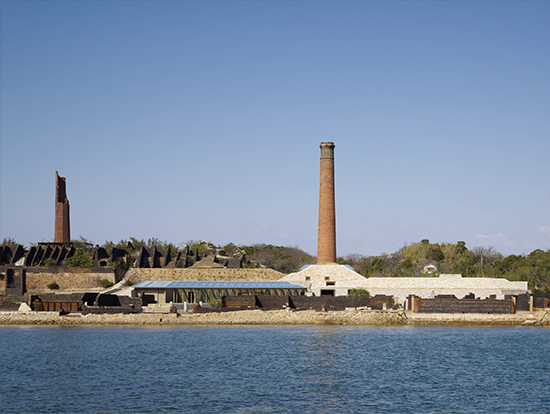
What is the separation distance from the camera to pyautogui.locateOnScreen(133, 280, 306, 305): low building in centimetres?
6228

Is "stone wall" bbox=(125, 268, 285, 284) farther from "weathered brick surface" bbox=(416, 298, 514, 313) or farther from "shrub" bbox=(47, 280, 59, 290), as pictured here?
"weathered brick surface" bbox=(416, 298, 514, 313)

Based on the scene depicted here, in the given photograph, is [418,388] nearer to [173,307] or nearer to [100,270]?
[173,307]

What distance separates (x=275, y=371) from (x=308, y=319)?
72.4ft

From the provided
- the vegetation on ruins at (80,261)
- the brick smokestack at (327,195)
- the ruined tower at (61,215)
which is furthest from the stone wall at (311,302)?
the ruined tower at (61,215)

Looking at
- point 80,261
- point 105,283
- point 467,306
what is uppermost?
point 80,261

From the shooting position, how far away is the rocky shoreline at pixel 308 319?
52.2m

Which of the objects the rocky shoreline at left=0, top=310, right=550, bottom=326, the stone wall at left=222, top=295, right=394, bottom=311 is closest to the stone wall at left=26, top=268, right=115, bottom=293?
the rocky shoreline at left=0, top=310, right=550, bottom=326

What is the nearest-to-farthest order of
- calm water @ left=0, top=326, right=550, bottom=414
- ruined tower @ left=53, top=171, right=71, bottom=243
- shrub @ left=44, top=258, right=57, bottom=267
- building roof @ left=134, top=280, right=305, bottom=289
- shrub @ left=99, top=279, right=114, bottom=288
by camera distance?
calm water @ left=0, top=326, right=550, bottom=414, building roof @ left=134, top=280, right=305, bottom=289, shrub @ left=99, top=279, right=114, bottom=288, shrub @ left=44, top=258, right=57, bottom=267, ruined tower @ left=53, top=171, right=71, bottom=243

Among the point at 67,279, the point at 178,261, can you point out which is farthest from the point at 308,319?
the point at 67,279

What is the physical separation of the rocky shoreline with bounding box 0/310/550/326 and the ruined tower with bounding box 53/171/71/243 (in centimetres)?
2894

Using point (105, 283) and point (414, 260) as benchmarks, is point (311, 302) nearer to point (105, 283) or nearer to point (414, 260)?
point (105, 283)

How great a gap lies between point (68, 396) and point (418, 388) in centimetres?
1505

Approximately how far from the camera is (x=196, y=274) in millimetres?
71875

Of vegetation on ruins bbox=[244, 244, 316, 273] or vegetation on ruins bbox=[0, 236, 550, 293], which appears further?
vegetation on ruins bbox=[244, 244, 316, 273]
